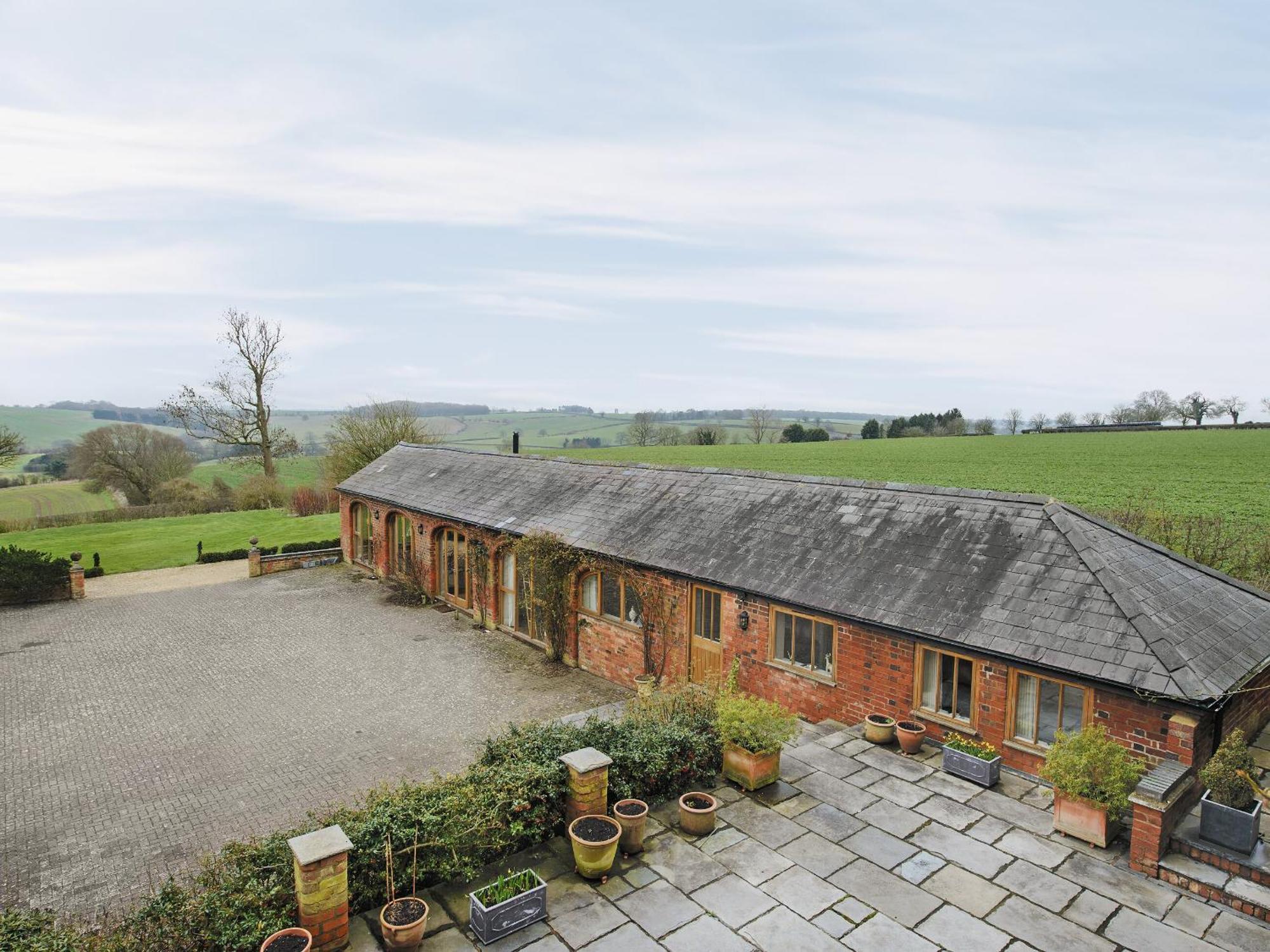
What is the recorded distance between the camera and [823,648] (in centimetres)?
1114

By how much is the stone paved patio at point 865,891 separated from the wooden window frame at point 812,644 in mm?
2728

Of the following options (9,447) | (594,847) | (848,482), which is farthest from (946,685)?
(9,447)

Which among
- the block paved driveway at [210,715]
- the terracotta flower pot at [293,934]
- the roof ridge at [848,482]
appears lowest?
the block paved driveway at [210,715]

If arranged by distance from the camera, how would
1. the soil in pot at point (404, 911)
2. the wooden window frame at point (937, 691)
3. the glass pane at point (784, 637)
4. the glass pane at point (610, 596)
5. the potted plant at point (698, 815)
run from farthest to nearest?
the glass pane at point (610, 596) → the glass pane at point (784, 637) → the wooden window frame at point (937, 691) → the potted plant at point (698, 815) → the soil in pot at point (404, 911)

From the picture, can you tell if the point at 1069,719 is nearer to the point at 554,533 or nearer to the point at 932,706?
the point at 932,706

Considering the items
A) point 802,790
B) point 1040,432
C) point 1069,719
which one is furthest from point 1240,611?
point 1040,432

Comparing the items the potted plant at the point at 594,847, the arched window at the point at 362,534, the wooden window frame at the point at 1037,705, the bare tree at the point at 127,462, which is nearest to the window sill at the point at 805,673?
the wooden window frame at the point at 1037,705

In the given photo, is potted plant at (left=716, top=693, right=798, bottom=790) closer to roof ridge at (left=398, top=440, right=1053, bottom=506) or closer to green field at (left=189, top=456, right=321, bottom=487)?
roof ridge at (left=398, top=440, right=1053, bottom=506)

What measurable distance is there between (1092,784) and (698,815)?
3.99m

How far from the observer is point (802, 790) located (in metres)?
8.36

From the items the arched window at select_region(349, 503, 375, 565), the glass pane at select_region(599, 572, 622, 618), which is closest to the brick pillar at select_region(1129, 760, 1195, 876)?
the glass pane at select_region(599, 572, 622, 618)

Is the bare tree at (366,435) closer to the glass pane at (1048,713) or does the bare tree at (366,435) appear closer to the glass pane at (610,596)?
the glass pane at (610,596)

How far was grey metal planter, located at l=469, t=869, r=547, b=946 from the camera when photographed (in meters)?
5.74

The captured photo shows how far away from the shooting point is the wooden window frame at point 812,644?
1081cm
